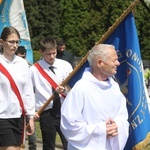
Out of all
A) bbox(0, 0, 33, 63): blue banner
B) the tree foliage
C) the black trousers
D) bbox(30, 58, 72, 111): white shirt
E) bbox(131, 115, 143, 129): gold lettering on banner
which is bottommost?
the tree foliage

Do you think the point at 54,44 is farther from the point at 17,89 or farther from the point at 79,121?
the point at 79,121

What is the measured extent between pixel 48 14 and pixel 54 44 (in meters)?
41.4

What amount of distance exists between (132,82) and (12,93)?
128cm

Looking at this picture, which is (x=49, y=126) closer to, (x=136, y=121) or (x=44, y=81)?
(x=44, y=81)

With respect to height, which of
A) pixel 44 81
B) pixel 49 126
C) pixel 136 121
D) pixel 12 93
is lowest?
pixel 49 126

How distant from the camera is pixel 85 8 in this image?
149 ft

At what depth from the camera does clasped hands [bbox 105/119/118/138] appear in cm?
512

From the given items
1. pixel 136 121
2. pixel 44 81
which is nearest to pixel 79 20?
pixel 44 81

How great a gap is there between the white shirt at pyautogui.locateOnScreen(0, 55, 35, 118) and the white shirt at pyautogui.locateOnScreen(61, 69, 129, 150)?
4.87 ft

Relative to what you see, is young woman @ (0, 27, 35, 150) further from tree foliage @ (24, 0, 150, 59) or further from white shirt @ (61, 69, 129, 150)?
tree foliage @ (24, 0, 150, 59)

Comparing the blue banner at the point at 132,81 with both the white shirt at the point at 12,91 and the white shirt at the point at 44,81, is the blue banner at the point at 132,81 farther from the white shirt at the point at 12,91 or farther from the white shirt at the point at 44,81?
the white shirt at the point at 44,81

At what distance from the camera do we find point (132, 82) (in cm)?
668

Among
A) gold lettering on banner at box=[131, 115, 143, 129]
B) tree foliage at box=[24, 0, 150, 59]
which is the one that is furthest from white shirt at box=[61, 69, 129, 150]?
tree foliage at box=[24, 0, 150, 59]

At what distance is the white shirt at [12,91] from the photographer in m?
6.50
